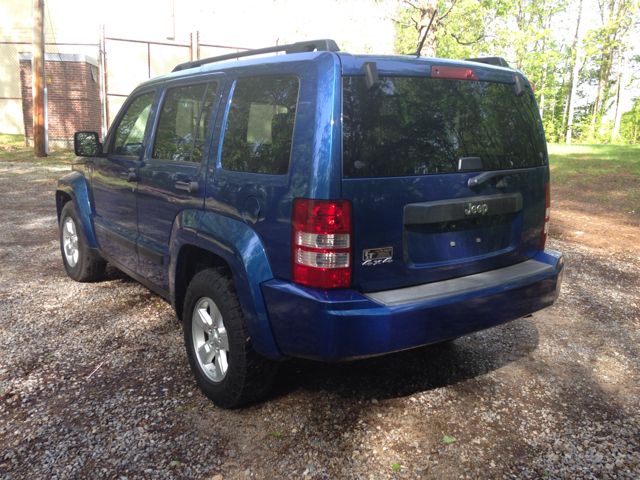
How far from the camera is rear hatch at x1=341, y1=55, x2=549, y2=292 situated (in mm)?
2605

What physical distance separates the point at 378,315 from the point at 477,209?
2.93 ft

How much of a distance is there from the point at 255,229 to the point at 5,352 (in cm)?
234

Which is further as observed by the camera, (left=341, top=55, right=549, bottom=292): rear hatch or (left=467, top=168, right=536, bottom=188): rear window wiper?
(left=467, top=168, right=536, bottom=188): rear window wiper

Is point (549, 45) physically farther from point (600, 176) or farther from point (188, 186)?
point (188, 186)

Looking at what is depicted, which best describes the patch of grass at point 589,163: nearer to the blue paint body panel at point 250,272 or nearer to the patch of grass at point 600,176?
the patch of grass at point 600,176

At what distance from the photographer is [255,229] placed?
2789 millimetres

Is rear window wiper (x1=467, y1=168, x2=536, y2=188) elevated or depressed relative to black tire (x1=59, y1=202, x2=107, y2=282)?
elevated

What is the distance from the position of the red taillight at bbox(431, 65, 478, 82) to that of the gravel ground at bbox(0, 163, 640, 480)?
6.16 ft

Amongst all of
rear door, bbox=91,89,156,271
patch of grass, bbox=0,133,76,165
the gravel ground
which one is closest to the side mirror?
rear door, bbox=91,89,156,271

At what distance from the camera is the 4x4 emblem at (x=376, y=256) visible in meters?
2.61

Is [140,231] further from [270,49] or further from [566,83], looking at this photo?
[566,83]

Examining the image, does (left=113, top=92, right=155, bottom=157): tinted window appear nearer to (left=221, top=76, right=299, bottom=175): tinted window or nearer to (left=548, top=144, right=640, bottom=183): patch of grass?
(left=221, top=76, right=299, bottom=175): tinted window

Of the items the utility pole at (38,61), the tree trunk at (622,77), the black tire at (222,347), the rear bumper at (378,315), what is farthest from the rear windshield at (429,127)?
the tree trunk at (622,77)

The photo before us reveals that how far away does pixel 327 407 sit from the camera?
3.20m
